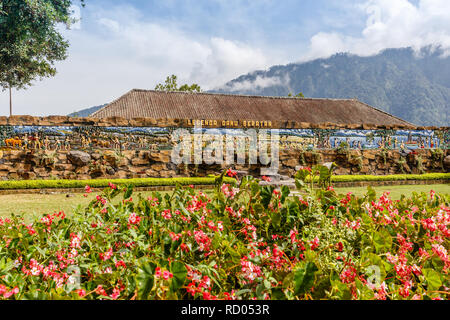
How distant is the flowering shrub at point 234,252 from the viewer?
114 cm

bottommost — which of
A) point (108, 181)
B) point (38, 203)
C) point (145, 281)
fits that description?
point (38, 203)

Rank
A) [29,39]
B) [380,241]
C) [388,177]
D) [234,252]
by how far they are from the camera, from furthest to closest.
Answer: [29,39]
[388,177]
[380,241]
[234,252]

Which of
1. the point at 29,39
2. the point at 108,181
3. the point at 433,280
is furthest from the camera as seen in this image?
the point at 29,39

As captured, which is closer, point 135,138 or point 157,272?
point 157,272

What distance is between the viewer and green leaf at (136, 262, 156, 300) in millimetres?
1013

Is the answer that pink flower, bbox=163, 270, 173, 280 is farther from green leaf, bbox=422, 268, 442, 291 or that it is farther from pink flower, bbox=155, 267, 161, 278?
green leaf, bbox=422, 268, 442, 291

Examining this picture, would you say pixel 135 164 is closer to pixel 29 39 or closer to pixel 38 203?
pixel 38 203

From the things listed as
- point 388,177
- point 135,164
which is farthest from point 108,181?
point 388,177

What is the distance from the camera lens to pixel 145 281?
102 centimetres

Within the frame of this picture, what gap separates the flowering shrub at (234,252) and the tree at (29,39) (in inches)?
688

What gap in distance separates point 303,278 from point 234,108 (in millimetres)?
22067

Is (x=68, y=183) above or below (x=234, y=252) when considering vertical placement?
below
